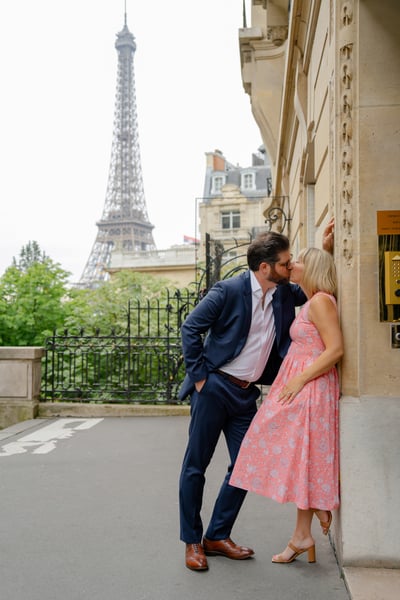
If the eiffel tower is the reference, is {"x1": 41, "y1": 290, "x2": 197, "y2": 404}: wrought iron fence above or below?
below

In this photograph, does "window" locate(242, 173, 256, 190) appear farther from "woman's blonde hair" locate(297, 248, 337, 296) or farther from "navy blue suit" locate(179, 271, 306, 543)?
"navy blue suit" locate(179, 271, 306, 543)

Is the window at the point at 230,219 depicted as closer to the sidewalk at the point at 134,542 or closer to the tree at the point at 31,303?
the tree at the point at 31,303

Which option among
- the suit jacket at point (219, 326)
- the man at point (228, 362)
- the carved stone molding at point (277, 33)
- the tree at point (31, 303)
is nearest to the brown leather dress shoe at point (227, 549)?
the man at point (228, 362)

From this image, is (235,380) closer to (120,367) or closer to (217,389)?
(217,389)

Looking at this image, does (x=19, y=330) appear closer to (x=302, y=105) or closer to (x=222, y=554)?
(x=302, y=105)

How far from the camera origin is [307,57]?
256 inches

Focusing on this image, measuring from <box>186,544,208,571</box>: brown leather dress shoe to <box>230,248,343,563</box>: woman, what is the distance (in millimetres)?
416

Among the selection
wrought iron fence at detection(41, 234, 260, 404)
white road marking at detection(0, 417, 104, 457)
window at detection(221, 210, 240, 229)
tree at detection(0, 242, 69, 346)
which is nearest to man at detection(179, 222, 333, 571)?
white road marking at detection(0, 417, 104, 457)

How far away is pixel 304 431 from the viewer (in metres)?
3.34

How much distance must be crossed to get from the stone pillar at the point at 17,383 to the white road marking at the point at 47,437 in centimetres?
64

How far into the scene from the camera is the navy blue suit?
3562mm

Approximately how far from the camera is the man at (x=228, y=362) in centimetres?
356

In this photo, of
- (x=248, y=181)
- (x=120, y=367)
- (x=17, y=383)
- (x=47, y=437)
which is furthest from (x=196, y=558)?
(x=248, y=181)

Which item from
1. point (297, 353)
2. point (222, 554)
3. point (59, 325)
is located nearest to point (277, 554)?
point (222, 554)
